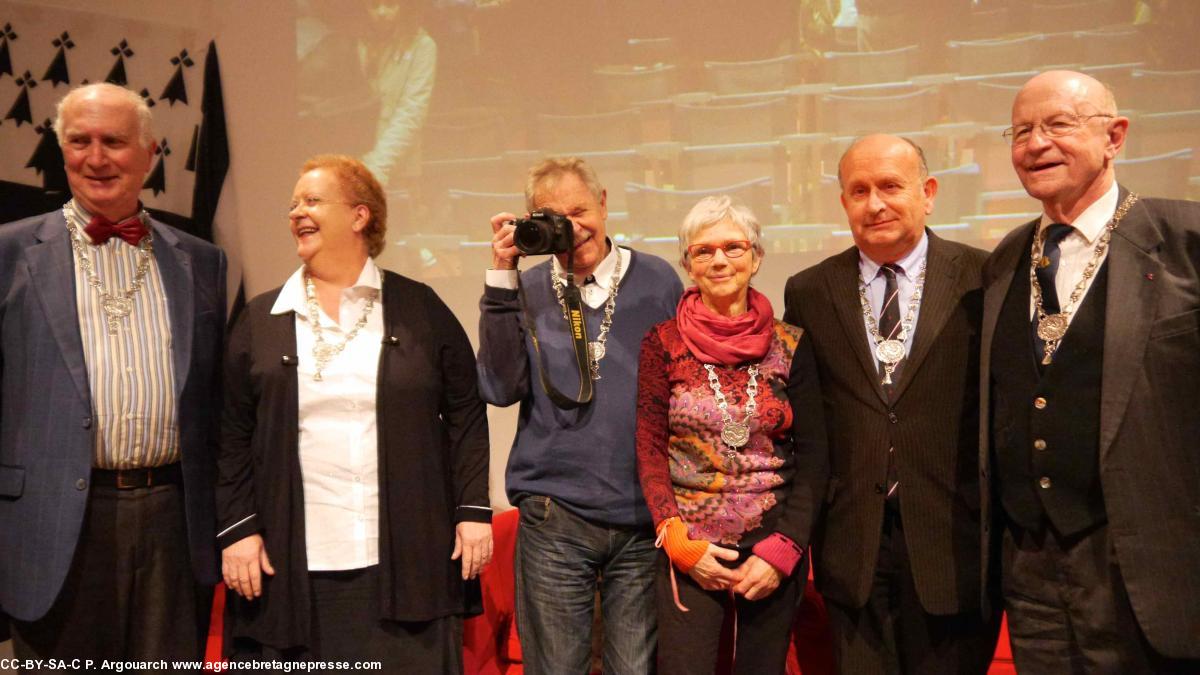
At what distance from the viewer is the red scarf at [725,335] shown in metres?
2.12

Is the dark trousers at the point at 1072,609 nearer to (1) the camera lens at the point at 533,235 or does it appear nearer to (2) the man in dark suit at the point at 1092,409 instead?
(2) the man in dark suit at the point at 1092,409

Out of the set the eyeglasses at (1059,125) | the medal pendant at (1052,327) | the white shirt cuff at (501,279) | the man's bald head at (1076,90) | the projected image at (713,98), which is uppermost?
the projected image at (713,98)

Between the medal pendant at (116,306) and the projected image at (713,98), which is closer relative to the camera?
the medal pendant at (116,306)

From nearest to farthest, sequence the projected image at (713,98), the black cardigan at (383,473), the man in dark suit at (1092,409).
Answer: the man in dark suit at (1092,409), the black cardigan at (383,473), the projected image at (713,98)

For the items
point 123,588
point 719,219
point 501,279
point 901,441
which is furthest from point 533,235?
point 123,588

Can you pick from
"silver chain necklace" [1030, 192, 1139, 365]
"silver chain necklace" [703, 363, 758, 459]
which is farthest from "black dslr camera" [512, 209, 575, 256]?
"silver chain necklace" [1030, 192, 1139, 365]

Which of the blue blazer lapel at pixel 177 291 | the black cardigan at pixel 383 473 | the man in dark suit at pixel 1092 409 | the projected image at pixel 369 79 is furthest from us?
the projected image at pixel 369 79

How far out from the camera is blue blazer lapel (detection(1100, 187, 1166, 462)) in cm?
182

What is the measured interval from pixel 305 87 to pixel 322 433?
2.94 m

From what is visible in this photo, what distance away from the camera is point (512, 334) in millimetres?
2299

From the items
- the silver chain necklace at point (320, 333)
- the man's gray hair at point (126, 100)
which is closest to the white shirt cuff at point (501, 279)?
the silver chain necklace at point (320, 333)

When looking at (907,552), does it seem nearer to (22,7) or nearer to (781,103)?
(781,103)

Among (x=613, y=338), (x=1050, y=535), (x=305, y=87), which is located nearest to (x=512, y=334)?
(x=613, y=338)

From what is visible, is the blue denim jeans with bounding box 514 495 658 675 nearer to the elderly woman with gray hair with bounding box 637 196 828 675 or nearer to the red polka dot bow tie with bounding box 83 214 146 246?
the elderly woman with gray hair with bounding box 637 196 828 675
